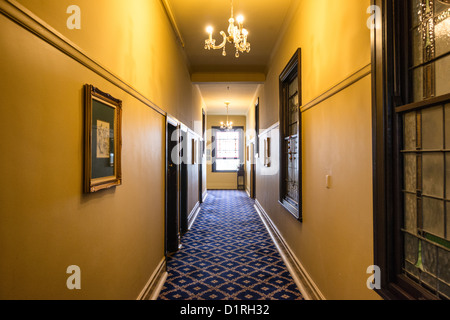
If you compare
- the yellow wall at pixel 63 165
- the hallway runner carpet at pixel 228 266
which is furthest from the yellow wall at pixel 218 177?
the yellow wall at pixel 63 165

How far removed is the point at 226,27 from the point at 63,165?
343 centimetres

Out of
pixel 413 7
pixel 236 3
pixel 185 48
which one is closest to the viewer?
pixel 413 7

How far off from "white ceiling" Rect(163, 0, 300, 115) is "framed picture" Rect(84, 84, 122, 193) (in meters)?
2.11

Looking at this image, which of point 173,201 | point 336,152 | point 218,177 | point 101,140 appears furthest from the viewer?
point 218,177

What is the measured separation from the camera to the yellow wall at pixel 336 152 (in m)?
1.66

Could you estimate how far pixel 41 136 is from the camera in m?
1.07

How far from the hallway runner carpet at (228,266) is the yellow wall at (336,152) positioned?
0.48 metres

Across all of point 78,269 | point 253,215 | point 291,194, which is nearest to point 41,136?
point 78,269

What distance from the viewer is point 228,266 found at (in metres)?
3.51

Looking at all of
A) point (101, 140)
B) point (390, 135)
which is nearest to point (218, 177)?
point (101, 140)

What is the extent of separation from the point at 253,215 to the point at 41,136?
5.84 m

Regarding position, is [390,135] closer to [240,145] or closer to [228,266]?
[228,266]

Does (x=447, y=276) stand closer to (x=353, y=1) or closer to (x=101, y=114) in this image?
(x=353, y=1)

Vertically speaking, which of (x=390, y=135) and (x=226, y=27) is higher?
(x=226, y=27)
